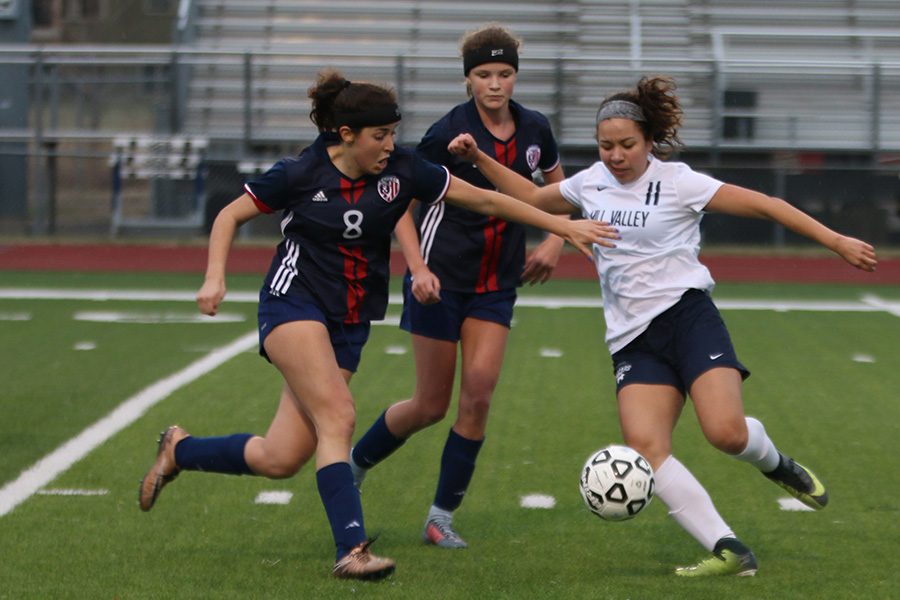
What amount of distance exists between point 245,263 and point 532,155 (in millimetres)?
11997

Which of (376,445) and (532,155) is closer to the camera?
(532,155)

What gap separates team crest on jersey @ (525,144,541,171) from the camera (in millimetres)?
6543

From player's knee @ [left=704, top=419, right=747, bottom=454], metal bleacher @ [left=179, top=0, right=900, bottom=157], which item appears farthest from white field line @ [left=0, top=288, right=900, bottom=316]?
player's knee @ [left=704, top=419, right=747, bottom=454]

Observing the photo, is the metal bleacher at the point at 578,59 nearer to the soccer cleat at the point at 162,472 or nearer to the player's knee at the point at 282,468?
the soccer cleat at the point at 162,472

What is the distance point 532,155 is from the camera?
656cm

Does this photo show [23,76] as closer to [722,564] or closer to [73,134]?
[73,134]

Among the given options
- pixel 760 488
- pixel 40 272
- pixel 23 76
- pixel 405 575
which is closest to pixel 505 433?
pixel 760 488

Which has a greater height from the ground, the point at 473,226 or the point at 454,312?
the point at 473,226

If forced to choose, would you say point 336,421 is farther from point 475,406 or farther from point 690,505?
point 690,505

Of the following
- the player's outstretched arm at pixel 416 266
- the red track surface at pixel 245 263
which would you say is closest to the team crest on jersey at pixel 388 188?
the player's outstretched arm at pixel 416 266

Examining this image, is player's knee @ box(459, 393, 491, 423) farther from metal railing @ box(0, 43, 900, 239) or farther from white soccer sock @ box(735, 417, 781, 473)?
metal railing @ box(0, 43, 900, 239)

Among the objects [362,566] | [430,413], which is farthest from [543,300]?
[362,566]

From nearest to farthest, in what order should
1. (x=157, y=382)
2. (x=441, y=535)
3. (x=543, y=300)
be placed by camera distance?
(x=441, y=535) → (x=157, y=382) → (x=543, y=300)

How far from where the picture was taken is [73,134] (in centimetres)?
2067
